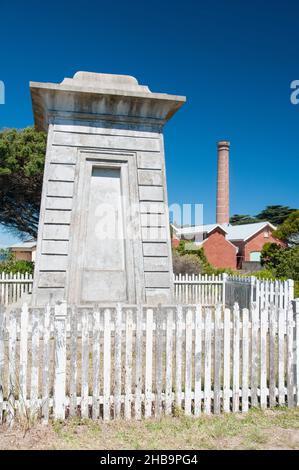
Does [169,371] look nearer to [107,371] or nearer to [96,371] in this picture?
[107,371]

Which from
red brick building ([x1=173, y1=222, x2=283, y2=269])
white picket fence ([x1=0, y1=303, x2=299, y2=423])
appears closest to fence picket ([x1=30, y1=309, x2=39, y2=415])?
white picket fence ([x1=0, y1=303, x2=299, y2=423])

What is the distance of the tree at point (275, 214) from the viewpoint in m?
64.4

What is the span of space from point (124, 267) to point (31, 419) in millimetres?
4461

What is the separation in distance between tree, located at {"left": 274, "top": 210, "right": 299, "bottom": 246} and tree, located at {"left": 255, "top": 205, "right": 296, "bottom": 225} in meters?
32.5

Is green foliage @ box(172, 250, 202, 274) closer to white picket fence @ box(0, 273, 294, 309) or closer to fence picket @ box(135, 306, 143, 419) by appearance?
white picket fence @ box(0, 273, 294, 309)

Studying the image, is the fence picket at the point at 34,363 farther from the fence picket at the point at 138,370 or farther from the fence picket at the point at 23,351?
the fence picket at the point at 138,370

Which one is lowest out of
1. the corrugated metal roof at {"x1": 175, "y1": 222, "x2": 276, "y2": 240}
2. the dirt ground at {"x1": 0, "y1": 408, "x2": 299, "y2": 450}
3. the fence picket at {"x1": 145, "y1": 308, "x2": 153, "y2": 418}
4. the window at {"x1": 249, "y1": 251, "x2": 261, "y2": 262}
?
the dirt ground at {"x1": 0, "y1": 408, "x2": 299, "y2": 450}

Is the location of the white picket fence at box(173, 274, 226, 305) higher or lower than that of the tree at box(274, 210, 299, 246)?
lower

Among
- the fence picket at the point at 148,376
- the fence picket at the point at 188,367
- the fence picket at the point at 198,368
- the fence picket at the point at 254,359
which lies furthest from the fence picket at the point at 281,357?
the fence picket at the point at 148,376

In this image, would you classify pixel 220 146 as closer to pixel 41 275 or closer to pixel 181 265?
pixel 181 265

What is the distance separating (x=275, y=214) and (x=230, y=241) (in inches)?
864

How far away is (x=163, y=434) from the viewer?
14.8 feet

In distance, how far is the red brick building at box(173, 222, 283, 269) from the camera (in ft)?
139
